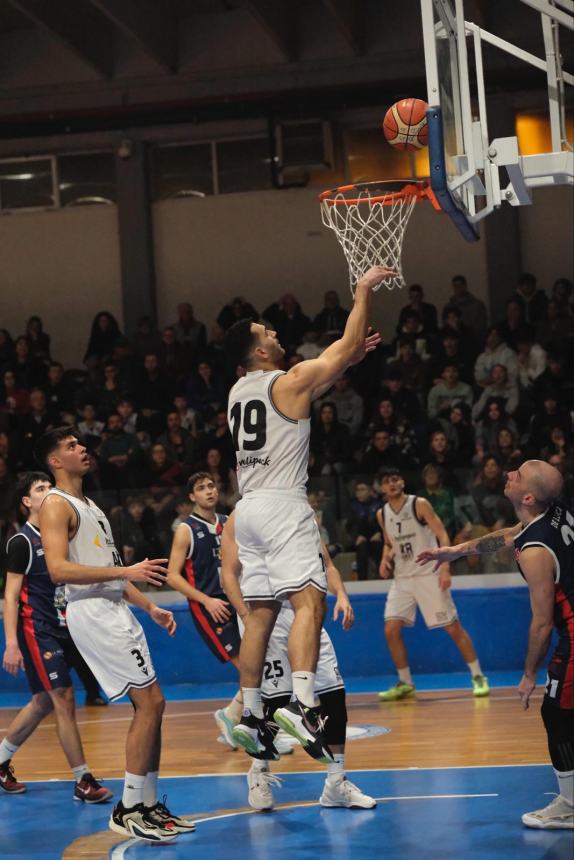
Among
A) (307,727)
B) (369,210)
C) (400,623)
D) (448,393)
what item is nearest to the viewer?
(307,727)

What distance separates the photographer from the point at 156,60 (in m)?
17.5

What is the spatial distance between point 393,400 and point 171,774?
7.17 meters

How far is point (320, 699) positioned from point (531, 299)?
10066 millimetres

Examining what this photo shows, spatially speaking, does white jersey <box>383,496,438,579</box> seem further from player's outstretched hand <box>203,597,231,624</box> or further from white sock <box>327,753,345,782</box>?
white sock <box>327,753,345,782</box>

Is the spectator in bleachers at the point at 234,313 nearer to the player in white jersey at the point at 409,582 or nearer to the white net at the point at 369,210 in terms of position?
the player in white jersey at the point at 409,582

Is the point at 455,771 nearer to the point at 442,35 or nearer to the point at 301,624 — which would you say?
the point at 301,624

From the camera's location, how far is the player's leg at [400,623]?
10.9 m

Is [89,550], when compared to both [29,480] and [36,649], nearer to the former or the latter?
[36,649]

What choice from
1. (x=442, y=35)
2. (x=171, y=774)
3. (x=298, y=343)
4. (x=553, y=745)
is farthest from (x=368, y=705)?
(x=298, y=343)

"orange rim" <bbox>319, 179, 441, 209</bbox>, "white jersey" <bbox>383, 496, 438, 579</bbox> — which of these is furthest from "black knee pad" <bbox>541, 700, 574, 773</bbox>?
"white jersey" <bbox>383, 496, 438, 579</bbox>

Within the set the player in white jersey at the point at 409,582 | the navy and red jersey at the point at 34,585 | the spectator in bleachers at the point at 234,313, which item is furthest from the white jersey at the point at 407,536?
the spectator in bleachers at the point at 234,313

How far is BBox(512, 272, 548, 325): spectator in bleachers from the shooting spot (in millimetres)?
15961

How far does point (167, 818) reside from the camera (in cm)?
645

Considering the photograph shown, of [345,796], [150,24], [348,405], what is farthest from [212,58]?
[345,796]
